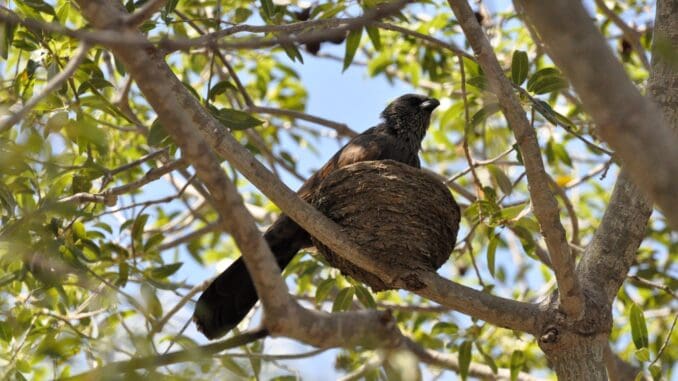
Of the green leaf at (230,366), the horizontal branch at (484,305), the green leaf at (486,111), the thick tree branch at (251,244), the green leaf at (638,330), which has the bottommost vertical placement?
the green leaf at (230,366)

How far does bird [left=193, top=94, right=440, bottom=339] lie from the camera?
5.29 m

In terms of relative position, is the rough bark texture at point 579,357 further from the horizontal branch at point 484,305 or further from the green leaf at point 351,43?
the green leaf at point 351,43

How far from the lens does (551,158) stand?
728 cm

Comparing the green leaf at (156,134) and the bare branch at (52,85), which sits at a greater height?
the green leaf at (156,134)

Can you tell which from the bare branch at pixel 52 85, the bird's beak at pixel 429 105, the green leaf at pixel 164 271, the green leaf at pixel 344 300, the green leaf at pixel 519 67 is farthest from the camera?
the bird's beak at pixel 429 105

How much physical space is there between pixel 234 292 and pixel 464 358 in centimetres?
171

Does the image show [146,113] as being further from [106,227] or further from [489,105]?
[489,105]

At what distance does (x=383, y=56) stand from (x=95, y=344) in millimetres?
5622

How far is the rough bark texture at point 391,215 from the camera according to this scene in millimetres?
4730

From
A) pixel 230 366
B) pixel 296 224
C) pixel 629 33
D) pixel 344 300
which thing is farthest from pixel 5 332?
pixel 629 33

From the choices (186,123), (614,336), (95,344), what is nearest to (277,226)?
(95,344)

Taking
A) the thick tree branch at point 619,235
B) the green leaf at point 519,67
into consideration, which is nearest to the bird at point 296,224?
the green leaf at point 519,67

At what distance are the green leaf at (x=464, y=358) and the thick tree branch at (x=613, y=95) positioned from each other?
3584 mm

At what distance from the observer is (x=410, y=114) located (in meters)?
7.10
